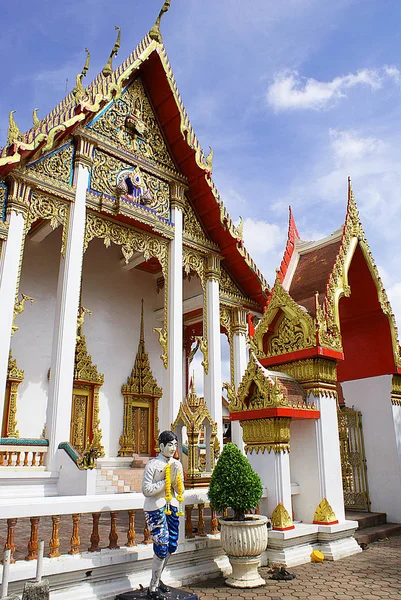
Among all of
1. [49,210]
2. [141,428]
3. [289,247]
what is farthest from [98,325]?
[289,247]

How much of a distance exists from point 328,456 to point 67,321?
13.8ft

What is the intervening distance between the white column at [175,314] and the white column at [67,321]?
76.5 inches

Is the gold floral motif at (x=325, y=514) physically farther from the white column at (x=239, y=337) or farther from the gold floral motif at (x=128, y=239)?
the white column at (x=239, y=337)

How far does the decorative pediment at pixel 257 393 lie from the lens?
171 inches

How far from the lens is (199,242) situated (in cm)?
983

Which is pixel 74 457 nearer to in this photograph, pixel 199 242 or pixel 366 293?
pixel 366 293

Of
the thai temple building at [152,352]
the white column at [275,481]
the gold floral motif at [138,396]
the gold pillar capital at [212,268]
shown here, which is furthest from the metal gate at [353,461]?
the gold floral motif at [138,396]

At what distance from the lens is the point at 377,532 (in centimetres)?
534

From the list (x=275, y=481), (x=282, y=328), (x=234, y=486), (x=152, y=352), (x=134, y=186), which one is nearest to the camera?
(x=234, y=486)

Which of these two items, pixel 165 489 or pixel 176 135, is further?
pixel 176 135

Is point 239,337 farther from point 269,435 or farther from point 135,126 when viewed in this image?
point 269,435

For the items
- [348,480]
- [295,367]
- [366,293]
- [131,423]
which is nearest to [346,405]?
[348,480]

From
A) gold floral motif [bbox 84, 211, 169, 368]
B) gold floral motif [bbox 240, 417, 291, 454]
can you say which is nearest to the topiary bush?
gold floral motif [bbox 240, 417, 291, 454]

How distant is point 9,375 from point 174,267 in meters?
3.44
